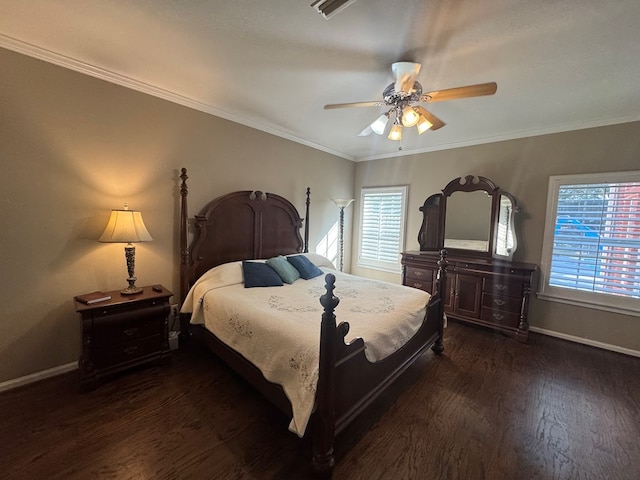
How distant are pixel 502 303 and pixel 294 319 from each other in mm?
2859

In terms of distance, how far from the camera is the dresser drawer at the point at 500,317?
10.8 ft

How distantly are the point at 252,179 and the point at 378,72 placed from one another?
199cm

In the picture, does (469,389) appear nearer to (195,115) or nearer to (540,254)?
(540,254)

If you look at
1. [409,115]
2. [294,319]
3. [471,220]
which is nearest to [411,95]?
[409,115]

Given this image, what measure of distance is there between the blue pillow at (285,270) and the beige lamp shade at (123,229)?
130 cm

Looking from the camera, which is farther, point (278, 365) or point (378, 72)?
point (378, 72)

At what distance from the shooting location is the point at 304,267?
3344 mm

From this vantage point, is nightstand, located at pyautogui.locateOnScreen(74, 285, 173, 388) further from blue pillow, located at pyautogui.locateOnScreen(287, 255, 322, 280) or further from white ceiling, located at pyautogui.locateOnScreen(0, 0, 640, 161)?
white ceiling, located at pyautogui.locateOnScreen(0, 0, 640, 161)

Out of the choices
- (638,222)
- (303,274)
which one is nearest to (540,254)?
(638,222)

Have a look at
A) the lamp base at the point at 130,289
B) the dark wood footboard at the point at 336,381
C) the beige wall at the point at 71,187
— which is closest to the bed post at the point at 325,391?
the dark wood footboard at the point at 336,381

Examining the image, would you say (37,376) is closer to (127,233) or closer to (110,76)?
(127,233)

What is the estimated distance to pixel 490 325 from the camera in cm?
345

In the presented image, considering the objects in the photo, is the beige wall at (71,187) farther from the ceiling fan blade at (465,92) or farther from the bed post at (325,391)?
the ceiling fan blade at (465,92)

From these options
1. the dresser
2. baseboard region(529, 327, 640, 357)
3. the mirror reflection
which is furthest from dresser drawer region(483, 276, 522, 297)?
baseboard region(529, 327, 640, 357)
